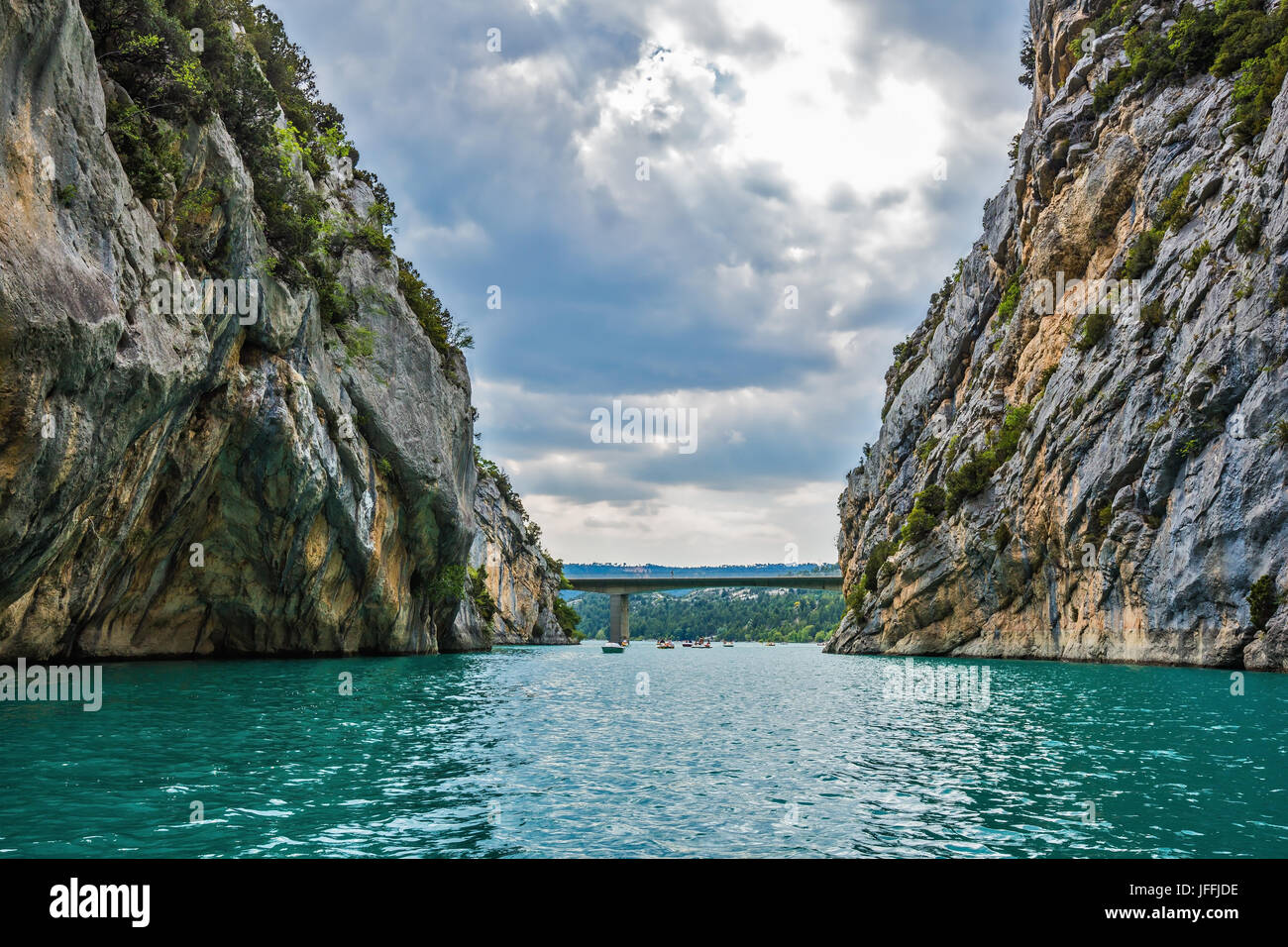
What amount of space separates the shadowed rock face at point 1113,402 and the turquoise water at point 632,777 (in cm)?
1266

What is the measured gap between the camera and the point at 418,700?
2384 centimetres

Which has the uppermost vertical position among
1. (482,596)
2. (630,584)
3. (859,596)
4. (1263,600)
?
(1263,600)

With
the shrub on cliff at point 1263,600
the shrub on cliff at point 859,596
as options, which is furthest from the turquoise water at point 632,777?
the shrub on cliff at point 859,596

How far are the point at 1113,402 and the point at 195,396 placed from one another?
46.7 m

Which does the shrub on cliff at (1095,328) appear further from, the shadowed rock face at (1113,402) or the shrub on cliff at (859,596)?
the shrub on cliff at (859,596)

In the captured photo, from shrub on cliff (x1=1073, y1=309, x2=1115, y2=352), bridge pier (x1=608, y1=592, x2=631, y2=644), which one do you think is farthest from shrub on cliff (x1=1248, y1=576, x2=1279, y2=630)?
bridge pier (x1=608, y1=592, x2=631, y2=644)

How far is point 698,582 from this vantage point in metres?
127

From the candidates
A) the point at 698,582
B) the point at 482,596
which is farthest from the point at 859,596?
the point at 698,582

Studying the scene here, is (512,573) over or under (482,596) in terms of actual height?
over

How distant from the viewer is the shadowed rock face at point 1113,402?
33375 millimetres

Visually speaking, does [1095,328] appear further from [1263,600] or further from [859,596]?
[859,596]

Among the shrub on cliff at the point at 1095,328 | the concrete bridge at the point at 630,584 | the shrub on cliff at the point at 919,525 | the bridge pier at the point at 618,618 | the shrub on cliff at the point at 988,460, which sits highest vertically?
the shrub on cliff at the point at 1095,328

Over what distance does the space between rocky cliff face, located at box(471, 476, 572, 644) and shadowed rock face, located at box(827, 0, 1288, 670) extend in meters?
49.9
